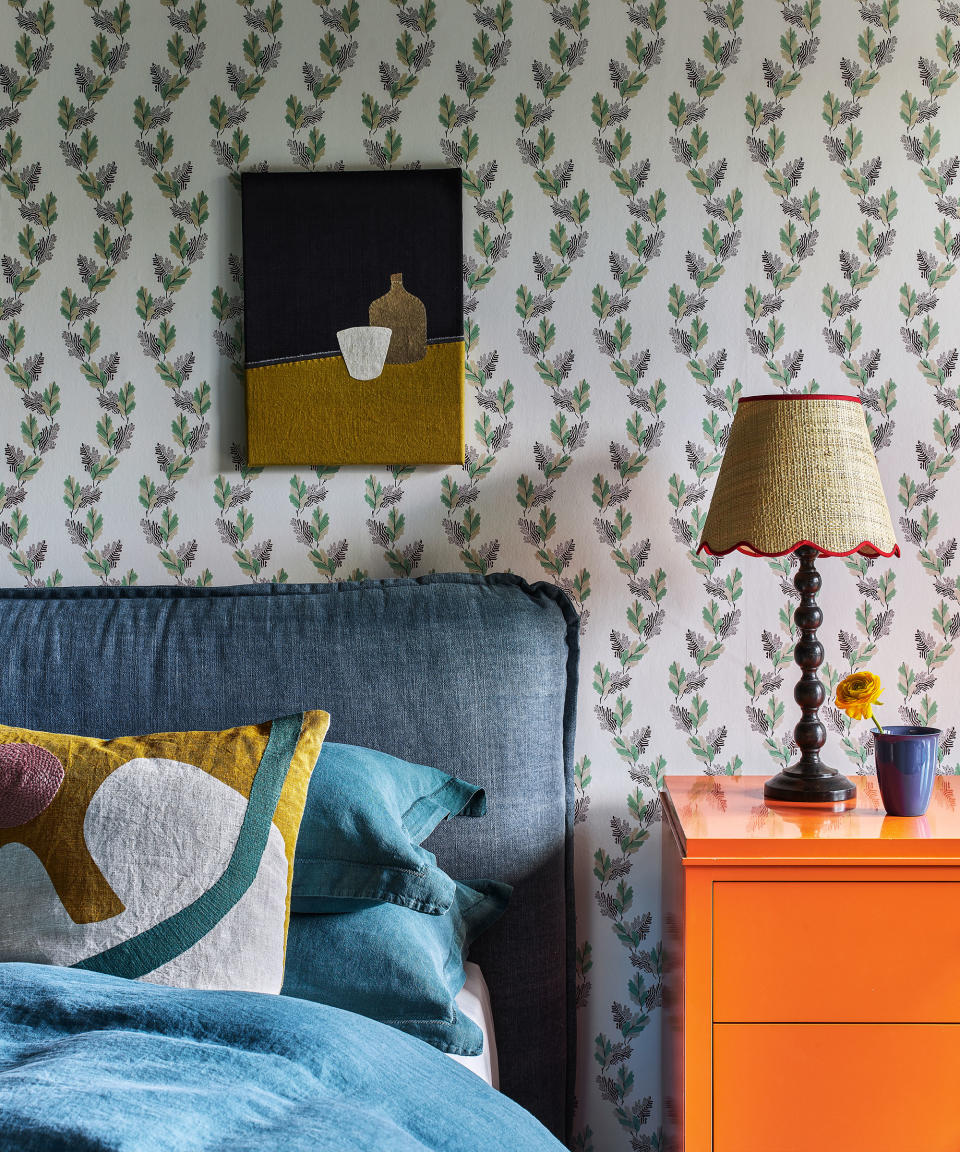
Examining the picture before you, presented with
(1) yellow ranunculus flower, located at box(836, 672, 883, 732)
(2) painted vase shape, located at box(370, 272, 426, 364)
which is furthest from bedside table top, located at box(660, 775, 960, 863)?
(2) painted vase shape, located at box(370, 272, 426, 364)

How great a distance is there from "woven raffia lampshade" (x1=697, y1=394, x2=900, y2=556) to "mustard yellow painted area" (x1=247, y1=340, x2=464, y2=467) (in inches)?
20.2

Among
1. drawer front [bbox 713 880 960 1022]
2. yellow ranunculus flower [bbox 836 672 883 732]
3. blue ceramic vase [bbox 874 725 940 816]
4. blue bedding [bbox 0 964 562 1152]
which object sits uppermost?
yellow ranunculus flower [bbox 836 672 883 732]

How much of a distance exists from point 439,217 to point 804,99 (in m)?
0.67

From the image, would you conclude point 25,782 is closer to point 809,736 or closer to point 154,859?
point 154,859

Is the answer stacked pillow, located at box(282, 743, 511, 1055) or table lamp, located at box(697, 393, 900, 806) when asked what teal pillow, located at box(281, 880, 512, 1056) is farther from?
table lamp, located at box(697, 393, 900, 806)

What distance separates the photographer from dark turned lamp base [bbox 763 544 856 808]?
145 cm

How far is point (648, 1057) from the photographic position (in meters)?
1.73

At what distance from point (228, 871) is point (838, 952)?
2.57ft

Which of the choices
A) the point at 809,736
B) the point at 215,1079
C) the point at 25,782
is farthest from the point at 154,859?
the point at 809,736

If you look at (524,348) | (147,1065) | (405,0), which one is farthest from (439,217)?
(147,1065)

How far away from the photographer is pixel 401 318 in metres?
1.71

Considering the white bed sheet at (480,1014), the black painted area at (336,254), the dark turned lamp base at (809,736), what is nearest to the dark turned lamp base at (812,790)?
the dark turned lamp base at (809,736)

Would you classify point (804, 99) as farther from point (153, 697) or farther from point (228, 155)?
point (153, 697)

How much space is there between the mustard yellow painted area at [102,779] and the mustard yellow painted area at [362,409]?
65 cm
